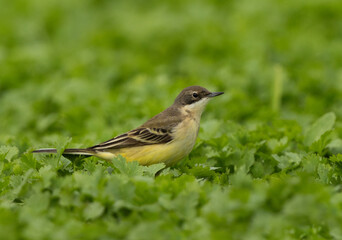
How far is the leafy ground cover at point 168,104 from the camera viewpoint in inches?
200

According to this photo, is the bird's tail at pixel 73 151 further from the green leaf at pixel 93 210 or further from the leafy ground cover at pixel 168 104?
the green leaf at pixel 93 210

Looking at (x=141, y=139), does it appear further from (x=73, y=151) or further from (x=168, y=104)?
(x=168, y=104)

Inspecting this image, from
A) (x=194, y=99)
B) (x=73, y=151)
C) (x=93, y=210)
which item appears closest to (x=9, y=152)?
(x=73, y=151)

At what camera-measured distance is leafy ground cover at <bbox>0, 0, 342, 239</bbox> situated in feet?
16.6

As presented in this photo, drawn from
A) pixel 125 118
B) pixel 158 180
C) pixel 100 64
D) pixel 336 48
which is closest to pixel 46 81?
pixel 100 64

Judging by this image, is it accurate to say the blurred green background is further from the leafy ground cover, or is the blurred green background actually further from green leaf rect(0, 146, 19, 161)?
green leaf rect(0, 146, 19, 161)

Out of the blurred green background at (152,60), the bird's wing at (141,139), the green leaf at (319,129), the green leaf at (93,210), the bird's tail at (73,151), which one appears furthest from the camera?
the blurred green background at (152,60)

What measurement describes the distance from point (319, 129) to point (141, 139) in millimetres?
2211

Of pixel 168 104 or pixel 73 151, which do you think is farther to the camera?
pixel 168 104

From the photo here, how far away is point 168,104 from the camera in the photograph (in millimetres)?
9773

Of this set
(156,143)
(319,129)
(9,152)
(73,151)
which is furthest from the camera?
(319,129)

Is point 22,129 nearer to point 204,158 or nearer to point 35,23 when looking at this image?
point 204,158

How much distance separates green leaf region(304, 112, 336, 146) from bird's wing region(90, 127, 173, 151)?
1.77 metres

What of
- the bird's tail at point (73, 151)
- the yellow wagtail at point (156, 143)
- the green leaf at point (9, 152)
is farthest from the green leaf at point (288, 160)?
the green leaf at point (9, 152)
